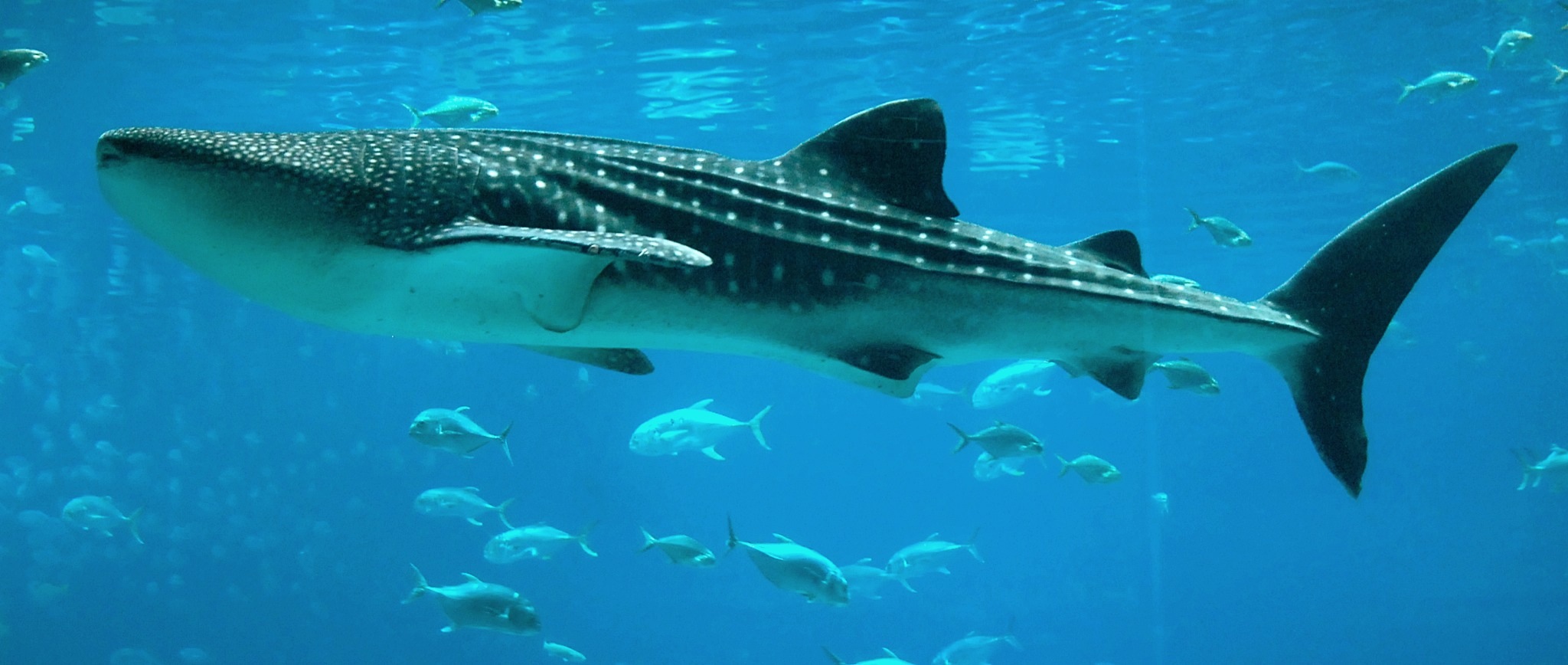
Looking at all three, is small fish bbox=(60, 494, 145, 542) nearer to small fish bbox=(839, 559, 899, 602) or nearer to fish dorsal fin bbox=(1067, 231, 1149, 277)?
small fish bbox=(839, 559, 899, 602)

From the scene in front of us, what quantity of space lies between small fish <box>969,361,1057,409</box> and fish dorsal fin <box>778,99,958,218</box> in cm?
1175

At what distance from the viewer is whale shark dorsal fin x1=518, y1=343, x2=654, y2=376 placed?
3.35 metres

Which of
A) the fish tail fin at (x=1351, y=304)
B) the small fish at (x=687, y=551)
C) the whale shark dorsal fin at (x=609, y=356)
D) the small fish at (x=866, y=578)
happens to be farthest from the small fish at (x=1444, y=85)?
the whale shark dorsal fin at (x=609, y=356)

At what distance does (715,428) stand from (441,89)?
31.4 feet

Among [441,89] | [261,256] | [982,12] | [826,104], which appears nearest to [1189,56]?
[982,12]

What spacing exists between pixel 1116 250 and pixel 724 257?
1.55 m

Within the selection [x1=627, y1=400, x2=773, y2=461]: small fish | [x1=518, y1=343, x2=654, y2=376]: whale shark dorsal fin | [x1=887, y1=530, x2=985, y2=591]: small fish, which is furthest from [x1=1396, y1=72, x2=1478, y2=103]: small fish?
[x1=518, y1=343, x2=654, y2=376]: whale shark dorsal fin

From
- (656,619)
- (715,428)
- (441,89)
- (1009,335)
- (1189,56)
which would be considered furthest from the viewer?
(656,619)

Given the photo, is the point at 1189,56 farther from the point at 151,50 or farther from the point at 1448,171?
the point at 151,50

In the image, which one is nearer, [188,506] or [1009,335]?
[1009,335]

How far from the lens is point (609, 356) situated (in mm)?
3391

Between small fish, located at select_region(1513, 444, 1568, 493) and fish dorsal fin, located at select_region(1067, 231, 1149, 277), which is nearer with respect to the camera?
fish dorsal fin, located at select_region(1067, 231, 1149, 277)

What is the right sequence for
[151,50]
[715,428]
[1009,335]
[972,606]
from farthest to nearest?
[972,606], [151,50], [715,428], [1009,335]

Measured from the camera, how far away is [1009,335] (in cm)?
323
